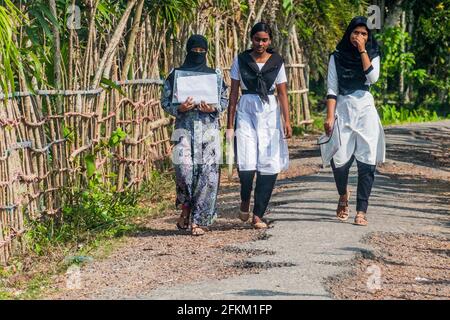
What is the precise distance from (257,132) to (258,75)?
47cm

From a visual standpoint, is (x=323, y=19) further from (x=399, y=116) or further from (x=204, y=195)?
(x=204, y=195)

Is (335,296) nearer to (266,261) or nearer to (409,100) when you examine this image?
(266,261)

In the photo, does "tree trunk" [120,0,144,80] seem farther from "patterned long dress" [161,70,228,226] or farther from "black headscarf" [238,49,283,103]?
"black headscarf" [238,49,283,103]

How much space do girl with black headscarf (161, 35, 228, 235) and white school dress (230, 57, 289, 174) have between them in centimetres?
19

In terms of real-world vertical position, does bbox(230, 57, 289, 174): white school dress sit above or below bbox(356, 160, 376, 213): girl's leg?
above

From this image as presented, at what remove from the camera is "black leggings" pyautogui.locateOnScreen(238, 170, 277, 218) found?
380 inches

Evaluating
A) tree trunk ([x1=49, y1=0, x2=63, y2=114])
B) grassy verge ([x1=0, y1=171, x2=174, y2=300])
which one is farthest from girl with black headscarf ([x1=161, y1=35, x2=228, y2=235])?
tree trunk ([x1=49, y1=0, x2=63, y2=114])

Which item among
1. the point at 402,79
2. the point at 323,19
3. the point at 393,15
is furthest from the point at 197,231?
the point at 402,79

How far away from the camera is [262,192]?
9672mm

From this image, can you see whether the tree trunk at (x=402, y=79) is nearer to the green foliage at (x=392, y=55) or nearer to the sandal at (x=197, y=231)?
the green foliage at (x=392, y=55)

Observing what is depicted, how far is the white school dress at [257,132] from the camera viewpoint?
31.6ft
